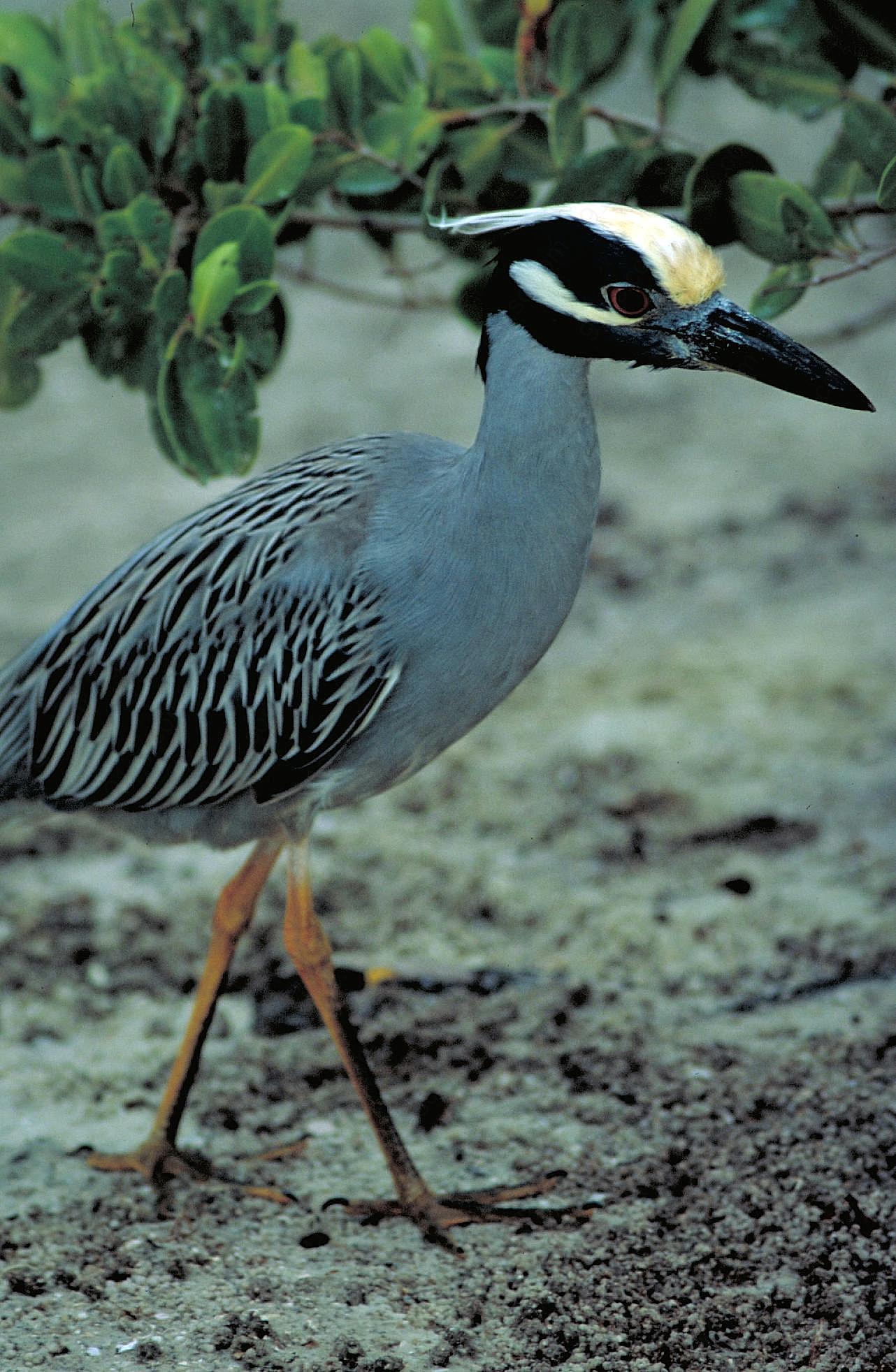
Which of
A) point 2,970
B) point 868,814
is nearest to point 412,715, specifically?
point 2,970

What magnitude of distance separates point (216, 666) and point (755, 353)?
1.32 m

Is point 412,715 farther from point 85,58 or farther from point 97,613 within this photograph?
point 85,58

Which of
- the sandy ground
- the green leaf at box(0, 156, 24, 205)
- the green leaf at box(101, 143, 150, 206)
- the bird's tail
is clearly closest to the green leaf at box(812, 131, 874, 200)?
the green leaf at box(101, 143, 150, 206)

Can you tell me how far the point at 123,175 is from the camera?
3.21 metres

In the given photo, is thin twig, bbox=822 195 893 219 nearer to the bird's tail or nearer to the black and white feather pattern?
the black and white feather pattern

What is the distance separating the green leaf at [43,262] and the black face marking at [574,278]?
37.2 inches

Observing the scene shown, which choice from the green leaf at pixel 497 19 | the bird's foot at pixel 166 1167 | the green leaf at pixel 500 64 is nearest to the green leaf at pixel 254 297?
the green leaf at pixel 500 64

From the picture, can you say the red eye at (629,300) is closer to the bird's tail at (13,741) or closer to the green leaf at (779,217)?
the green leaf at (779,217)

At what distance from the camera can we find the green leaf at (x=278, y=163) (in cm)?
316

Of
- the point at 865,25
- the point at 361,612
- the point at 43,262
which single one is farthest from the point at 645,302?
the point at 43,262

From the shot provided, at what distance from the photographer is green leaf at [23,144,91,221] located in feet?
10.8

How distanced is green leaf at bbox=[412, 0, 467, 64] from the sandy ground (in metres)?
2.08

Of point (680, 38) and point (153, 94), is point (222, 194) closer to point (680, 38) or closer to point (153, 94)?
point (153, 94)

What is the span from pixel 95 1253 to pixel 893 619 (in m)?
4.20
